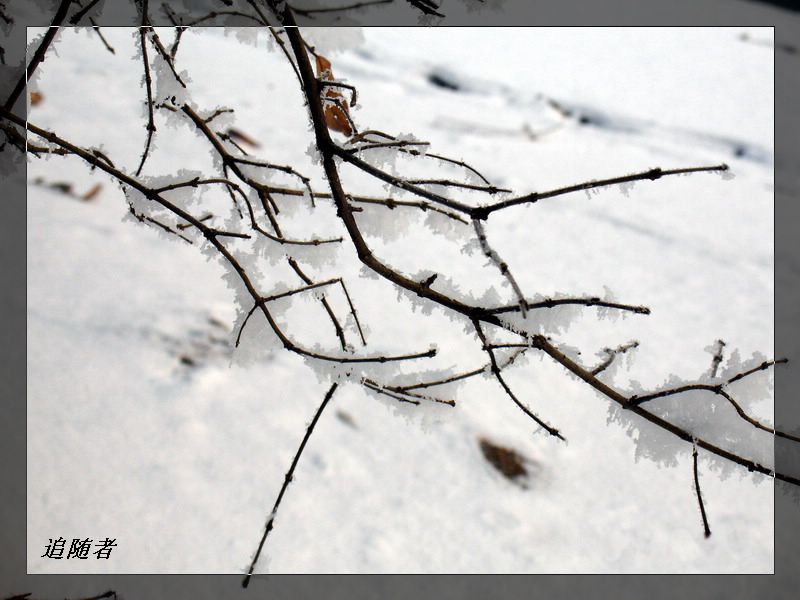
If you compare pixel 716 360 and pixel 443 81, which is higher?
pixel 443 81

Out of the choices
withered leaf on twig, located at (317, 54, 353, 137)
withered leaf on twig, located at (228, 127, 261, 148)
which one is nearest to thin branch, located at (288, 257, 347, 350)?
withered leaf on twig, located at (317, 54, 353, 137)

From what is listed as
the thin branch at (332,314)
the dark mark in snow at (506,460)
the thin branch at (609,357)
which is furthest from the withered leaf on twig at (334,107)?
the dark mark in snow at (506,460)

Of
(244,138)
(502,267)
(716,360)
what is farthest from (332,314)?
(244,138)

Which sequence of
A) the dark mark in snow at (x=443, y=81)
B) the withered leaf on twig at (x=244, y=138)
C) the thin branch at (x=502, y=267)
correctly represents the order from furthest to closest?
the dark mark in snow at (x=443, y=81) → the withered leaf on twig at (x=244, y=138) → the thin branch at (x=502, y=267)

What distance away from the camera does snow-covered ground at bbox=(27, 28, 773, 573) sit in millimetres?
1293

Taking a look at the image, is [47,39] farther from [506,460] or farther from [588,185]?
[506,460]

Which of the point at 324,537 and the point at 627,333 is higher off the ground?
the point at 627,333

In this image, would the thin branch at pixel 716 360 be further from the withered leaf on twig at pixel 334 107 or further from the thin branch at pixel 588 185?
the withered leaf on twig at pixel 334 107

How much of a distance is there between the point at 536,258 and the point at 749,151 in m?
2.06

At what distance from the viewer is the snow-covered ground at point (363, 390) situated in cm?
129

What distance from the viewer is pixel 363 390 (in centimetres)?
107

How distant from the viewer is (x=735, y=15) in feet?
19.0

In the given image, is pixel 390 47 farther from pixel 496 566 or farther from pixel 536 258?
pixel 496 566

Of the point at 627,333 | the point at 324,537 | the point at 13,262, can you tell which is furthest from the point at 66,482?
the point at 627,333
